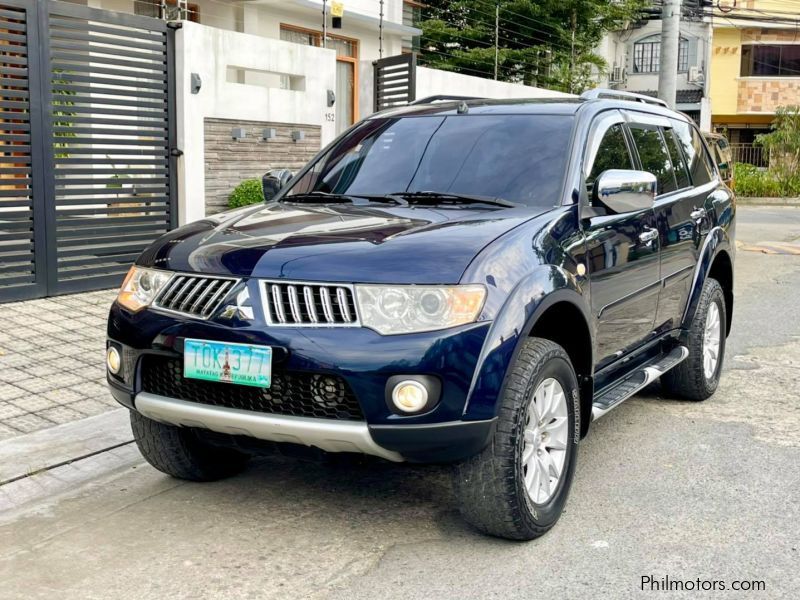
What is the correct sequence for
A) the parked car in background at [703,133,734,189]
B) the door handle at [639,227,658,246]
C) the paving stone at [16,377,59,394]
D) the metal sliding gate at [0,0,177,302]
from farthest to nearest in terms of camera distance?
the metal sliding gate at [0,0,177,302] < the parked car in background at [703,133,734,189] < the paving stone at [16,377,59,394] < the door handle at [639,227,658,246]

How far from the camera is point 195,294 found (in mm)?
3742

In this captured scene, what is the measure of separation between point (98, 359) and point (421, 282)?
3963mm

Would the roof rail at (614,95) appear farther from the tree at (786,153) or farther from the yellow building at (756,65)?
the yellow building at (756,65)

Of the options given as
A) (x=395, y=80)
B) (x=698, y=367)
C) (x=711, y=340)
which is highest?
(x=395, y=80)

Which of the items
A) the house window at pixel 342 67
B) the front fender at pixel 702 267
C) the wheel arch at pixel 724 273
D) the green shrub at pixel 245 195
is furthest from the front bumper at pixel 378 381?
the house window at pixel 342 67

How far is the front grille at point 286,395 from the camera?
348 cm

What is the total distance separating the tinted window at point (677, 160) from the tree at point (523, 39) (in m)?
18.9

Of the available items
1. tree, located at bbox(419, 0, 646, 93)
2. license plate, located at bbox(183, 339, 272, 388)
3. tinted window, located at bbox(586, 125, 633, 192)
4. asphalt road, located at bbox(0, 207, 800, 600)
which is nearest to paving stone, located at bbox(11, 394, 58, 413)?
asphalt road, located at bbox(0, 207, 800, 600)

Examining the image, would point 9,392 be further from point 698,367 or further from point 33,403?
point 698,367

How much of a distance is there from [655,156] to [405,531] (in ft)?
9.14

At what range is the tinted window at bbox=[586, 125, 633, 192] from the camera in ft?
15.4

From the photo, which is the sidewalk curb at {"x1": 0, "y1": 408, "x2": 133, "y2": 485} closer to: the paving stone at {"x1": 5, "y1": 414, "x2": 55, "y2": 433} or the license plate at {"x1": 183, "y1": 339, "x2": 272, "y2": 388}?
the paving stone at {"x1": 5, "y1": 414, "x2": 55, "y2": 433}

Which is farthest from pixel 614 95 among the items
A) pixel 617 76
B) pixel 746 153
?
pixel 746 153

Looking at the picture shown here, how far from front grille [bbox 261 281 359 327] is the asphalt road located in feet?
3.06
